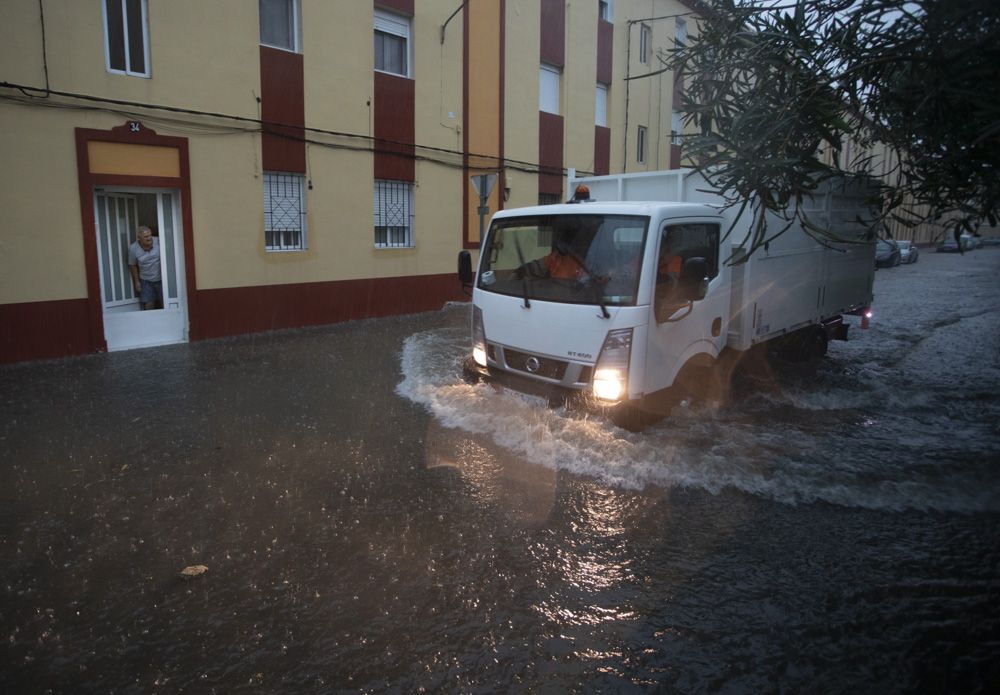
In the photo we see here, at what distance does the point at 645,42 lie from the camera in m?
20.4

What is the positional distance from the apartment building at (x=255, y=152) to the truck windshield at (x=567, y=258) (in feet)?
6.19

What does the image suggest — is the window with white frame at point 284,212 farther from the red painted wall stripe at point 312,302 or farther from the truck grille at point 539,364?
the truck grille at point 539,364

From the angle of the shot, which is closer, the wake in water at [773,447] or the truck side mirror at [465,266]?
the wake in water at [773,447]

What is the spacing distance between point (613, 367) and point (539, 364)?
709mm

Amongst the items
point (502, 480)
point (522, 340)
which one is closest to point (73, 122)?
point (522, 340)

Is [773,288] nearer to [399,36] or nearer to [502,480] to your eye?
[502,480]

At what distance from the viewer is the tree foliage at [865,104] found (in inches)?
131

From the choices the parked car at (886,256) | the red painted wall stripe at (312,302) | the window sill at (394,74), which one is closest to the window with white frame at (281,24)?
the window sill at (394,74)

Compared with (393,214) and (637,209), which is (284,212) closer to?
(393,214)

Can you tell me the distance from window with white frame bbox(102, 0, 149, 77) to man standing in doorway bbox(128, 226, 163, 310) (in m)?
2.23

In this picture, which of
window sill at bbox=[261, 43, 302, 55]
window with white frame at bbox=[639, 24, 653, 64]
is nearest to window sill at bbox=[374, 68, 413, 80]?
window sill at bbox=[261, 43, 302, 55]

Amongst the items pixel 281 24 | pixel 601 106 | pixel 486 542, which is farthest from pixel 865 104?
pixel 601 106

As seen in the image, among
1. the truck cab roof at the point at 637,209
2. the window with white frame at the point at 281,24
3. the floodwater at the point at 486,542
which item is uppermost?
the window with white frame at the point at 281,24

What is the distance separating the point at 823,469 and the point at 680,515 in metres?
1.68
